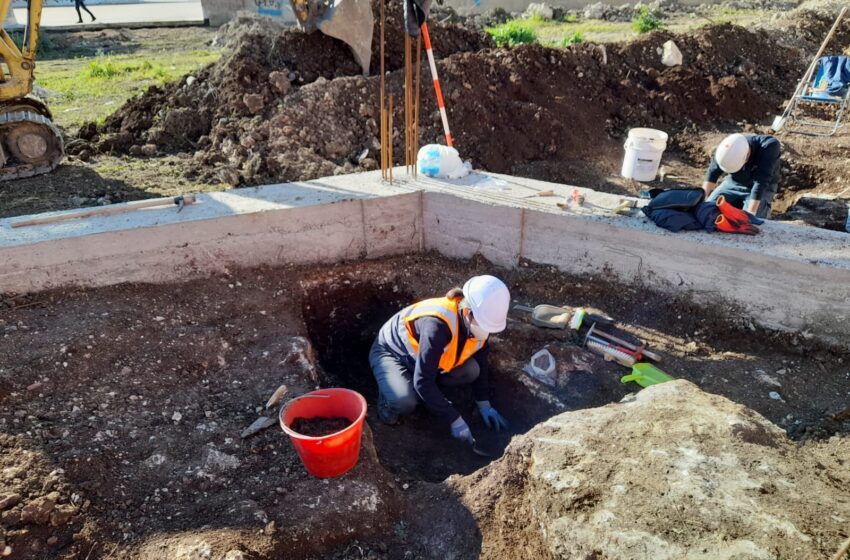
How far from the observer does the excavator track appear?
699cm

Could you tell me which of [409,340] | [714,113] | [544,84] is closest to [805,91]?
[714,113]

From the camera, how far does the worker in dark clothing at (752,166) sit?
5.15m

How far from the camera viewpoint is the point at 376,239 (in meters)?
5.09

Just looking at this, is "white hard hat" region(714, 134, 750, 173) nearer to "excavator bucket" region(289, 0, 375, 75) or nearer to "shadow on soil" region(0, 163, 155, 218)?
"excavator bucket" region(289, 0, 375, 75)

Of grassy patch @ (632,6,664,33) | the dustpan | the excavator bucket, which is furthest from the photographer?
grassy patch @ (632,6,664,33)

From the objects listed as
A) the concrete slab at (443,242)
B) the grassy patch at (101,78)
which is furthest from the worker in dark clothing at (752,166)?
the grassy patch at (101,78)

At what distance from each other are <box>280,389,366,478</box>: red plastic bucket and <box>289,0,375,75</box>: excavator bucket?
6.14 meters

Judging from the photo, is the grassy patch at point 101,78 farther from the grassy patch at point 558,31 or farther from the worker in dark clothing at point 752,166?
the worker in dark clothing at point 752,166

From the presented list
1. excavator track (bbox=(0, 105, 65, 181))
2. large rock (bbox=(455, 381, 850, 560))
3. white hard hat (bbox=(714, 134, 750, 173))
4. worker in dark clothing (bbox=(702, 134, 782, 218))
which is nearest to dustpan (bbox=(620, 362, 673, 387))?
large rock (bbox=(455, 381, 850, 560))

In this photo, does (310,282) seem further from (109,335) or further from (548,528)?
(548,528)

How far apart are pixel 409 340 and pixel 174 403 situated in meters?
1.53

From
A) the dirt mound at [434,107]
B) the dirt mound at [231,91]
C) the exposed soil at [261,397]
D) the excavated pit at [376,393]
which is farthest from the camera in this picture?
the dirt mound at [231,91]

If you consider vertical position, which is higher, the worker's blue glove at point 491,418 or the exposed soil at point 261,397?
the exposed soil at point 261,397

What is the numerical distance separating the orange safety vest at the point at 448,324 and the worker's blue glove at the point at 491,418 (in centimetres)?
38
